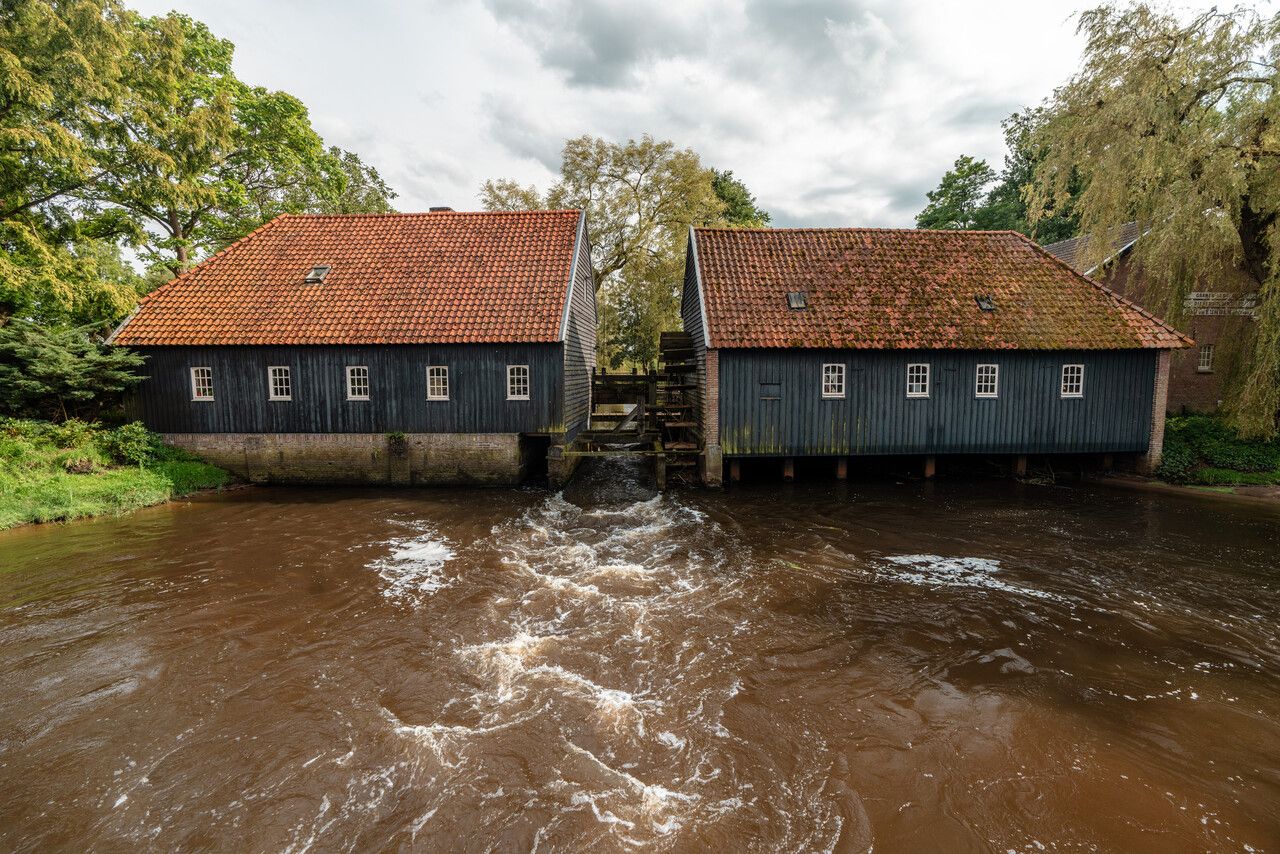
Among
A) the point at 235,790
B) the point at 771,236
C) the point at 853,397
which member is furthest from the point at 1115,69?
the point at 235,790

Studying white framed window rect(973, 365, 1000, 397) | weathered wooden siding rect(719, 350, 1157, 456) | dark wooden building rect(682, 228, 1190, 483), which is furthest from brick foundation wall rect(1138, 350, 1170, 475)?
A: white framed window rect(973, 365, 1000, 397)

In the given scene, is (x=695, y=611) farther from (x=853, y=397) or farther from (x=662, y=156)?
(x=662, y=156)

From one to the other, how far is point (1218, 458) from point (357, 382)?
22.9 meters

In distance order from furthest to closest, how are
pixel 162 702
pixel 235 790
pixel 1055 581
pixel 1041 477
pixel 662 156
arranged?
pixel 662 156 < pixel 1041 477 < pixel 1055 581 < pixel 162 702 < pixel 235 790

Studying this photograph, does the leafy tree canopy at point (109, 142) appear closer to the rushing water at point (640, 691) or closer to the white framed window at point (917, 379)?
the rushing water at point (640, 691)

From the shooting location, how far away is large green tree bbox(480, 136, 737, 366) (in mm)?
26453

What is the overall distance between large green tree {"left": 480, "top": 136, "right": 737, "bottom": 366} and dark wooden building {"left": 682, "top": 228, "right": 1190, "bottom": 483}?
39.6ft

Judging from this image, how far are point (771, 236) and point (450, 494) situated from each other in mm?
11935

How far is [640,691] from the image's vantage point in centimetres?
621

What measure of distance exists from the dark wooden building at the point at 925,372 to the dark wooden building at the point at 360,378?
15.6ft

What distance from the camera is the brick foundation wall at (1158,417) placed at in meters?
15.3

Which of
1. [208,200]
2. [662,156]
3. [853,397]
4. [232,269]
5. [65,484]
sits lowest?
[65,484]

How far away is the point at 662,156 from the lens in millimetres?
26484

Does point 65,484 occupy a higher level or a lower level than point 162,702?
higher
